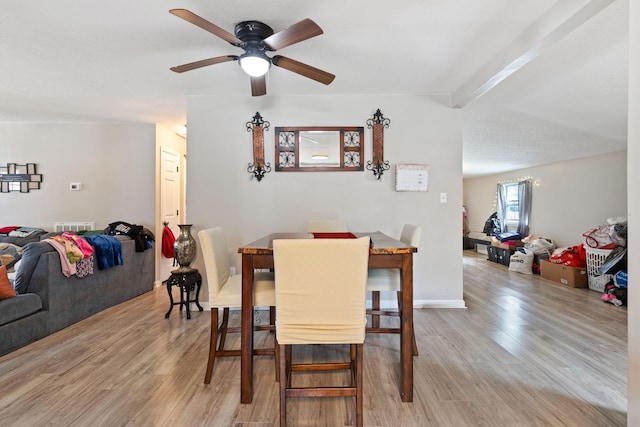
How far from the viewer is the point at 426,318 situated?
3035 mm

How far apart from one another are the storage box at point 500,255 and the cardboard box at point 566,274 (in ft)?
3.36

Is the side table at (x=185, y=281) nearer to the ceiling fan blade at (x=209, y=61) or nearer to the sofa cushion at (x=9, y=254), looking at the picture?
the sofa cushion at (x=9, y=254)

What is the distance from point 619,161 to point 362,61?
4.62 metres

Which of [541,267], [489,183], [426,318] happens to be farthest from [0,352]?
[489,183]

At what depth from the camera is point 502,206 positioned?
23.8ft

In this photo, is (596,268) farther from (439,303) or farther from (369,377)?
(369,377)

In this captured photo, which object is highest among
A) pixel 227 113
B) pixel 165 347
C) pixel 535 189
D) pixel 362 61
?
pixel 362 61

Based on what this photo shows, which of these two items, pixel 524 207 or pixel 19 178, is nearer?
pixel 19 178

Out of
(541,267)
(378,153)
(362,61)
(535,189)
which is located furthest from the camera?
(535,189)

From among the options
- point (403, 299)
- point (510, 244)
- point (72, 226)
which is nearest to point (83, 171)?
point (72, 226)

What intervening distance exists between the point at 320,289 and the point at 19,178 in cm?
521

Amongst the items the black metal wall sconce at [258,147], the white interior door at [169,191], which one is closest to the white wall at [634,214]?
the black metal wall sconce at [258,147]

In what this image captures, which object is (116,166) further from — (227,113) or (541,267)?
(541,267)

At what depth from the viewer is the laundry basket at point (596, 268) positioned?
12.8 ft
